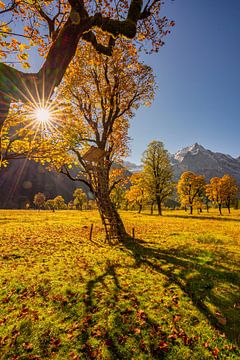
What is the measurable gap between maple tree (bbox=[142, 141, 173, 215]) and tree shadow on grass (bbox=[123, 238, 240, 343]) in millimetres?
32777

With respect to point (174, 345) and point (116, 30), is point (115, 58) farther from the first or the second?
point (174, 345)

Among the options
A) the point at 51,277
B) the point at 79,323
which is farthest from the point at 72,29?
the point at 51,277

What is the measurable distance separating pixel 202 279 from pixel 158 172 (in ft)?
127

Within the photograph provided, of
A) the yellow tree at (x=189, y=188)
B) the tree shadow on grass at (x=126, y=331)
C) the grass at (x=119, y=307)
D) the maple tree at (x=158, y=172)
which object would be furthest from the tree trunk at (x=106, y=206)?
the yellow tree at (x=189, y=188)

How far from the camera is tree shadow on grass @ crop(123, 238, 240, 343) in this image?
5.96 metres

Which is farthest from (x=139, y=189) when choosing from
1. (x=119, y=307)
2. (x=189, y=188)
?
(x=119, y=307)

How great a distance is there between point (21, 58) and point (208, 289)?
35.8ft

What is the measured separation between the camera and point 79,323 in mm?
5688

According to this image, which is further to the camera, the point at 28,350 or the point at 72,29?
the point at 28,350

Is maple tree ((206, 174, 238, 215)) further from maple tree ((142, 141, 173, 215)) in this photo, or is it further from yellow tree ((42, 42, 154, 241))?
yellow tree ((42, 42, 154, 241))

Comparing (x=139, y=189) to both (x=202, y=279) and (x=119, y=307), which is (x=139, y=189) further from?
(x=119, y=307)

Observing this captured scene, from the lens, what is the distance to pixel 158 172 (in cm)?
4634

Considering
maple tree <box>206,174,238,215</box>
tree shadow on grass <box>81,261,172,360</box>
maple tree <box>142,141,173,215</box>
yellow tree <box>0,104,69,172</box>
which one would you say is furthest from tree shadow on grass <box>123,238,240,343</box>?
maple tree <box>206,174,238,215</box>

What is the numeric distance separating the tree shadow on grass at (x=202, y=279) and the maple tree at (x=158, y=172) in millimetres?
32777
